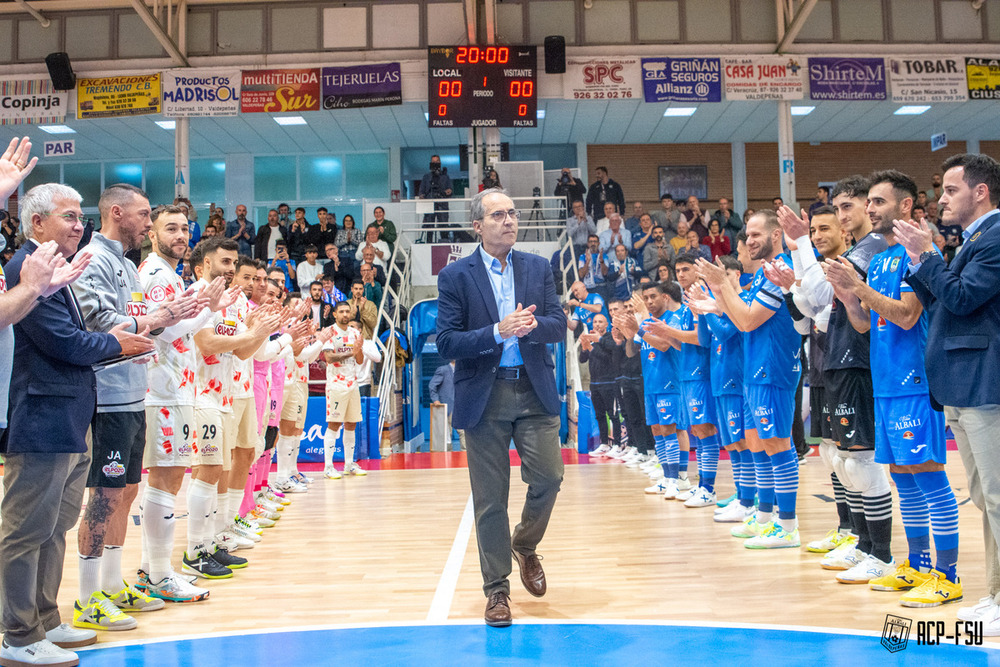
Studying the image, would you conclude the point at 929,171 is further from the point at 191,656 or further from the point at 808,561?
the point at 191,656

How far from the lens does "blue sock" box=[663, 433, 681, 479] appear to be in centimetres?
786

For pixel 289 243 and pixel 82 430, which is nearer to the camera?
pixel 82 430

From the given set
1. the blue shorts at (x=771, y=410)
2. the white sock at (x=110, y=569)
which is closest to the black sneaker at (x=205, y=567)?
the white sock at (x=110, y=569)

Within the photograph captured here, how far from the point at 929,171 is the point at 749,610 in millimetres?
21806

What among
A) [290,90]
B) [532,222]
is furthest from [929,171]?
[290,90]

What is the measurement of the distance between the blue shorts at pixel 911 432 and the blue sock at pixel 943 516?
13 cm

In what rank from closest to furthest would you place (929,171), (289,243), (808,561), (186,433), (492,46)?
(186,433) → (808,561) → (492,46) → (289,243) → (929,171)

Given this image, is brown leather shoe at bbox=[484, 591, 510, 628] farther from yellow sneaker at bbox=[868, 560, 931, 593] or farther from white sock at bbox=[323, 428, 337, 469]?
white sock at bbox=[323, 428, 337, 469]

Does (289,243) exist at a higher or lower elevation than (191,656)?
higher

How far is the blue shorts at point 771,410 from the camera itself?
5324 millimetres

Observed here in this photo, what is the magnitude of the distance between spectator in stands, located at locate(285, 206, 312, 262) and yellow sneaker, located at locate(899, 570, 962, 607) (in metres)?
13.7

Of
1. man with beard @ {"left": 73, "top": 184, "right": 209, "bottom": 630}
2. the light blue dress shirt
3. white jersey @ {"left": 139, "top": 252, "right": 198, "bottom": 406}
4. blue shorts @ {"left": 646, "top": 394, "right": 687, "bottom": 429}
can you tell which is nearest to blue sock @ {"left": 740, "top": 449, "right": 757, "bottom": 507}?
blue shorts @ {"left": 646, "top": 394, "right": 687, "bottom": 429}

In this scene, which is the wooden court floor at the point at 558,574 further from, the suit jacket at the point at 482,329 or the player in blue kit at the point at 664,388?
the suit jacket at the point at 482,329

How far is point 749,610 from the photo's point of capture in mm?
3865
